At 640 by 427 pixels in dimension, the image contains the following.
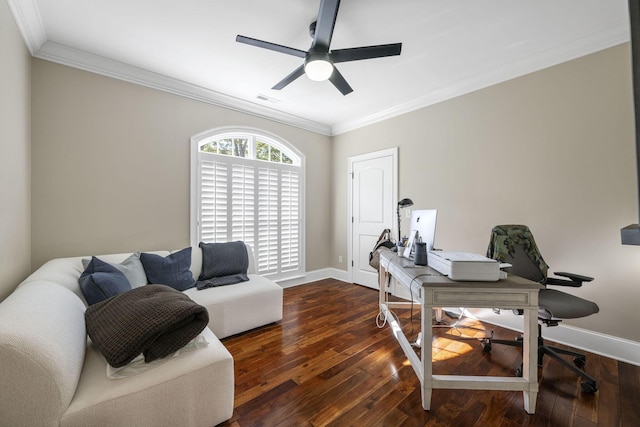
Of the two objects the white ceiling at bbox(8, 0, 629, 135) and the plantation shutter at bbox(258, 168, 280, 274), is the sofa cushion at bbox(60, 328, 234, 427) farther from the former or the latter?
the white ceiling at bbox(8, 0, 629, 135)

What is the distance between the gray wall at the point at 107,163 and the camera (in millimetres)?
2301

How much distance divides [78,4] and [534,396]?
402 centimetres

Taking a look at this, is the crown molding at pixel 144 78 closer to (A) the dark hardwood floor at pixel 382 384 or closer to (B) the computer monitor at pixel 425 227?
(B) the computer monitor at pixel 425 227

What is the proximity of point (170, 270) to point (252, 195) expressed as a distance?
4.84 feet

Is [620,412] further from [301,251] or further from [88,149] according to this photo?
[88,149]

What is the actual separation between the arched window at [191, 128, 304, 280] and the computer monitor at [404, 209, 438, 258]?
2.16 m

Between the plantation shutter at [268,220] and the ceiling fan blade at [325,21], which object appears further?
the plantation shutter at [268,220]

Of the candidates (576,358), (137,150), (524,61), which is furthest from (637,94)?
(137,150)

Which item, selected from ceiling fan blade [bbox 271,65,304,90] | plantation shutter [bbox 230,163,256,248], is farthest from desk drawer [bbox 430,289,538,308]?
plantation shutter [bbox 230,163,256,248]

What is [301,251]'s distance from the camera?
419cm

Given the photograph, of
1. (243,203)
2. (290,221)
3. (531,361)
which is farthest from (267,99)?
(531,361)

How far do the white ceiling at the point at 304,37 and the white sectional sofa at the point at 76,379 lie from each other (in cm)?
201

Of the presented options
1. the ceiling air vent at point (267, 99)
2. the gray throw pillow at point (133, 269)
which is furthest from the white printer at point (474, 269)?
the ceiling air vent at point (267, 99)

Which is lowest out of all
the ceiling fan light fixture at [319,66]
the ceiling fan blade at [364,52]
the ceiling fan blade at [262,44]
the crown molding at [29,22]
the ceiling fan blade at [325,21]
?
the ceiling fan light fixture at [319,66]
